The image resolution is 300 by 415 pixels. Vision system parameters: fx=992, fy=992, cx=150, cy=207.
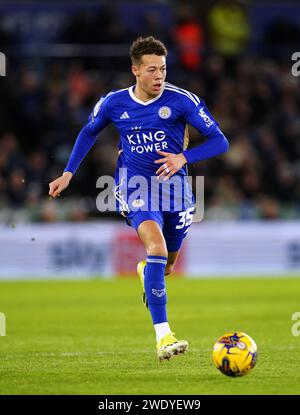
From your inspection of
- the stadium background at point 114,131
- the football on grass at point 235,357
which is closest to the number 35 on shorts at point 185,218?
the football on grass at point 235,357

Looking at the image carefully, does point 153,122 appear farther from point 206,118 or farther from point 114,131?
point 114,131

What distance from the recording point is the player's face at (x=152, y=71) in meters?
7.79

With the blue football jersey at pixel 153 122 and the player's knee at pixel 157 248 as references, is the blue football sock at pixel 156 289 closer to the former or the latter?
the player's knee at pixel 157 248

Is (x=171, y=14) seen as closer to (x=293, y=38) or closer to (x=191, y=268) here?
(x=293, y=38)

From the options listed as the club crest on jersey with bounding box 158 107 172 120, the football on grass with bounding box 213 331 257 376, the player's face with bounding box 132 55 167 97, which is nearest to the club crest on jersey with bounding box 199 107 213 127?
the club crest on jersey with bounding box 158 107 172 120

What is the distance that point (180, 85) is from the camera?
63.2 feet

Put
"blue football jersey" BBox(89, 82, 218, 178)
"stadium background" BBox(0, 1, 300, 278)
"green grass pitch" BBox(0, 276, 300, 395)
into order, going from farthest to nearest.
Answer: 1. "stadium background" BBox(0, 1, 300, 278)
2. "blue football jersey" BBox(89, 82, 218, 178)
3. "green grass pitch" BBox(0, 276, 300, 395)

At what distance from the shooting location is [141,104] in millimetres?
8070

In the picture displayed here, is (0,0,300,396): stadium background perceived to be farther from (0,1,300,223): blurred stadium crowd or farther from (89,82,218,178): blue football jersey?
(89,82,218,178): blue football jersey

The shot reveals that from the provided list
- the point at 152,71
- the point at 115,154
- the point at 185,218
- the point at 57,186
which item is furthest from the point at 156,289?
the point at 115,154

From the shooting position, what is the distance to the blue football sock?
Result: 7.56 meters

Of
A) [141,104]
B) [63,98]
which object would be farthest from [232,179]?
[141,104]

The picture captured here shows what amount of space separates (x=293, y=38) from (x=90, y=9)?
4.24 metres

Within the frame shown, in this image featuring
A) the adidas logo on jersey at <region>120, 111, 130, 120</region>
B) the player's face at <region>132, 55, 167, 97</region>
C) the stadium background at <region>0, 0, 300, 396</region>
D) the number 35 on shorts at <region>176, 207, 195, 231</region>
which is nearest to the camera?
the player's face at <region>132, 55, 167, 97</region>
